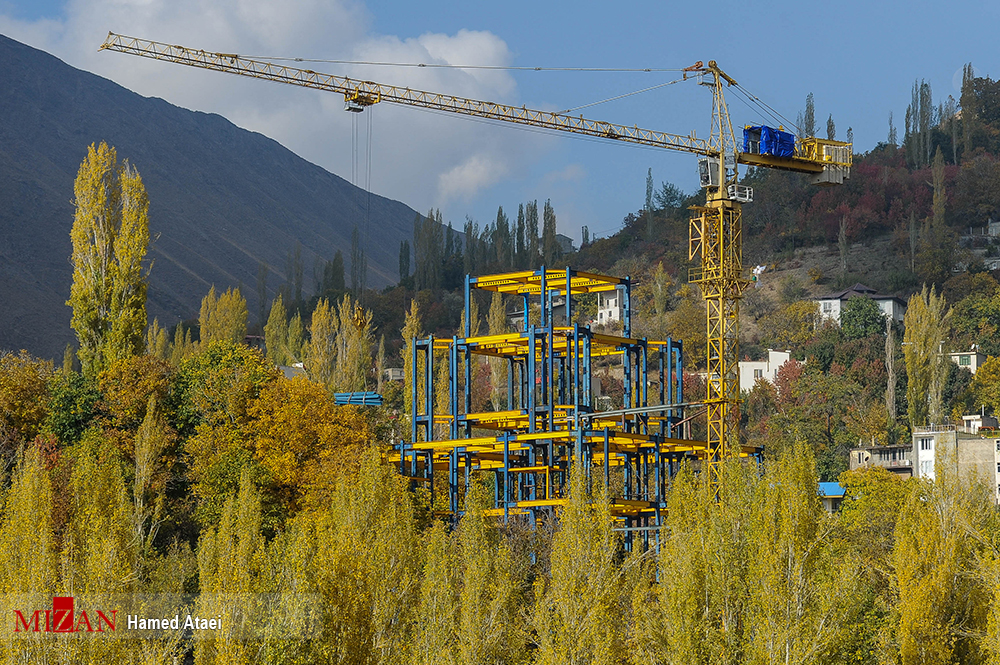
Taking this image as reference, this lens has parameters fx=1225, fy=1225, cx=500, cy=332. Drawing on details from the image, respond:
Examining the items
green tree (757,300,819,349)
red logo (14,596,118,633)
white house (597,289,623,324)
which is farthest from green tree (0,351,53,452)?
white house (597,289,623,324)

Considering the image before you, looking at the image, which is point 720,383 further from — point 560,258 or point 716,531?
→ point 560,258

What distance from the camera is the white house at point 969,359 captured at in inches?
3285

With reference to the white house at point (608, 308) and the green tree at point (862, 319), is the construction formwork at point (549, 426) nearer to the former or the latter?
the green tree at point (862, 319)

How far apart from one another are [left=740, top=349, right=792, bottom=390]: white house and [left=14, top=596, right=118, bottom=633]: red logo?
69.5m

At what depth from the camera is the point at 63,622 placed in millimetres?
23422

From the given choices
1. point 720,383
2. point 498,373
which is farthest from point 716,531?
point 498,373

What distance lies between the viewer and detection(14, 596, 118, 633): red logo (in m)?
23.0

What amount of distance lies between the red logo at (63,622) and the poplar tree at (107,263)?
26.8m

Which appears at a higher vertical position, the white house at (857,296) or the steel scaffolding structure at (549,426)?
the white house at (857,296)

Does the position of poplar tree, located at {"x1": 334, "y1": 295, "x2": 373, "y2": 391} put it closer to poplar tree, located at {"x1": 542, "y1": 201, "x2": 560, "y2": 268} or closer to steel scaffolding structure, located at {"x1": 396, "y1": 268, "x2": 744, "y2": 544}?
steel scaffolding structure, located at {"x1": 396, "y1": 268, "x2": 744, "y2": 544}

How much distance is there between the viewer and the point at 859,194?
115m

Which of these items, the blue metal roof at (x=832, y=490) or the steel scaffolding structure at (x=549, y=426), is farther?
the blue metal roof at (x=832, y=490)

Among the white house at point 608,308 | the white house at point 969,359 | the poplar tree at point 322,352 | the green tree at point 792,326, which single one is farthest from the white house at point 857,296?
the poplar tree at point 322,352

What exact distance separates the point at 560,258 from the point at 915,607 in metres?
96.2
